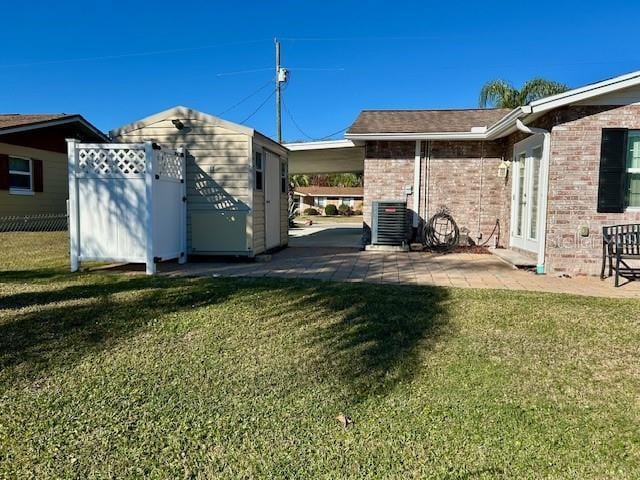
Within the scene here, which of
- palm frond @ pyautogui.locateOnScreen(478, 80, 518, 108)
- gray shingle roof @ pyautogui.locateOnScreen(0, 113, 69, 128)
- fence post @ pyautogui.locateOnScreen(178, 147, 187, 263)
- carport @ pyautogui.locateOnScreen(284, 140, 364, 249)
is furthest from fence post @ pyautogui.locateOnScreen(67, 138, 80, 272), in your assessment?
palm frond @ pyautogui.locateOnScreen(478, 80, 518, 108)

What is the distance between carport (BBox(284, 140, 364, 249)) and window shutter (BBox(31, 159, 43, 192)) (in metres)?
7.91

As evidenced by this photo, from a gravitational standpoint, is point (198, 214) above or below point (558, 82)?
below

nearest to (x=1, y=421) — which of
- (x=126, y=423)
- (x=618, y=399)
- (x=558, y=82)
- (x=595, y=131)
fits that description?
(x=126, y=423)

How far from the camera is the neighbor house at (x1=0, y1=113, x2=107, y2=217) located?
13.4 meters

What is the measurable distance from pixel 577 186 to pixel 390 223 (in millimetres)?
3948

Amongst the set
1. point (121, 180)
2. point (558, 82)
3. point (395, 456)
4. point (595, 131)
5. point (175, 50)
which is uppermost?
point (175, 50)

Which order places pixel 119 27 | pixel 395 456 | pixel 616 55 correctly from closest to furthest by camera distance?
pixel 395 456, pixel 119 27, pixel 616 55

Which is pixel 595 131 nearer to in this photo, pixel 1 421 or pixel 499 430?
pixel 499 430

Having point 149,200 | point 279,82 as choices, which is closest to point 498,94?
point 279,82

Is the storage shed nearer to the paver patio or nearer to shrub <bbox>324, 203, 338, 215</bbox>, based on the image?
the paver patio

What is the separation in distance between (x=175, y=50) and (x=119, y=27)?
13.9 ft

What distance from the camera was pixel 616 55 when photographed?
16.5 meters

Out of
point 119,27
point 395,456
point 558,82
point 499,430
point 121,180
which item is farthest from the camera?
point 558,82

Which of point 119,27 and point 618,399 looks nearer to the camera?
point 618,399
